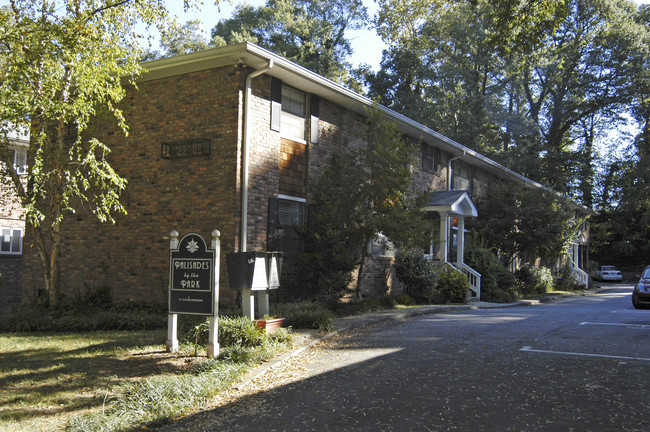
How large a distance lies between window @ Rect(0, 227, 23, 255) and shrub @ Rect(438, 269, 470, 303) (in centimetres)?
1926

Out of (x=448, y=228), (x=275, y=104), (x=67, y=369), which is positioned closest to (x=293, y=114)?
(x=275, y=104)

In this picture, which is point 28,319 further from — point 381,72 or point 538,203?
point 381,72

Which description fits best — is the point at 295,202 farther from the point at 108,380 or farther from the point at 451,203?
the point at 108,380

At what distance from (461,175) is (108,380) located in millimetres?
20379


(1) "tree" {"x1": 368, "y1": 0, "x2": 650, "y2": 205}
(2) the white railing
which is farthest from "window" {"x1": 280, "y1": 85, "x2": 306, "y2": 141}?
(1) "tree" {"x1": 368, "y1": 0, "x2": 650, "y2": 205}

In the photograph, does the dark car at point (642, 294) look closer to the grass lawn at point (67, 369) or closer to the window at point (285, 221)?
the window at point (285, 221)

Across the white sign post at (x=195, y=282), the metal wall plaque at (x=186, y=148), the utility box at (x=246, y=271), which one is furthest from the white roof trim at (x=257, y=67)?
the white sign post at (x=195, y=282)

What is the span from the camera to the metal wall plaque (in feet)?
43.4

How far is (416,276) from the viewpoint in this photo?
58.0 ft

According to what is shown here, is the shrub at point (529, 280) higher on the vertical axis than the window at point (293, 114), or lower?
lower

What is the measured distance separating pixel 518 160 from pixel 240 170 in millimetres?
30065

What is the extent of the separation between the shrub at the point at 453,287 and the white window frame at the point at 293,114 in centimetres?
698

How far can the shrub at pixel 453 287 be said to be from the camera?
18484 mm

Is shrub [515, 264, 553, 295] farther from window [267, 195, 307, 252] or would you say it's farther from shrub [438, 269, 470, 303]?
window [267, 195, 307, 252]
